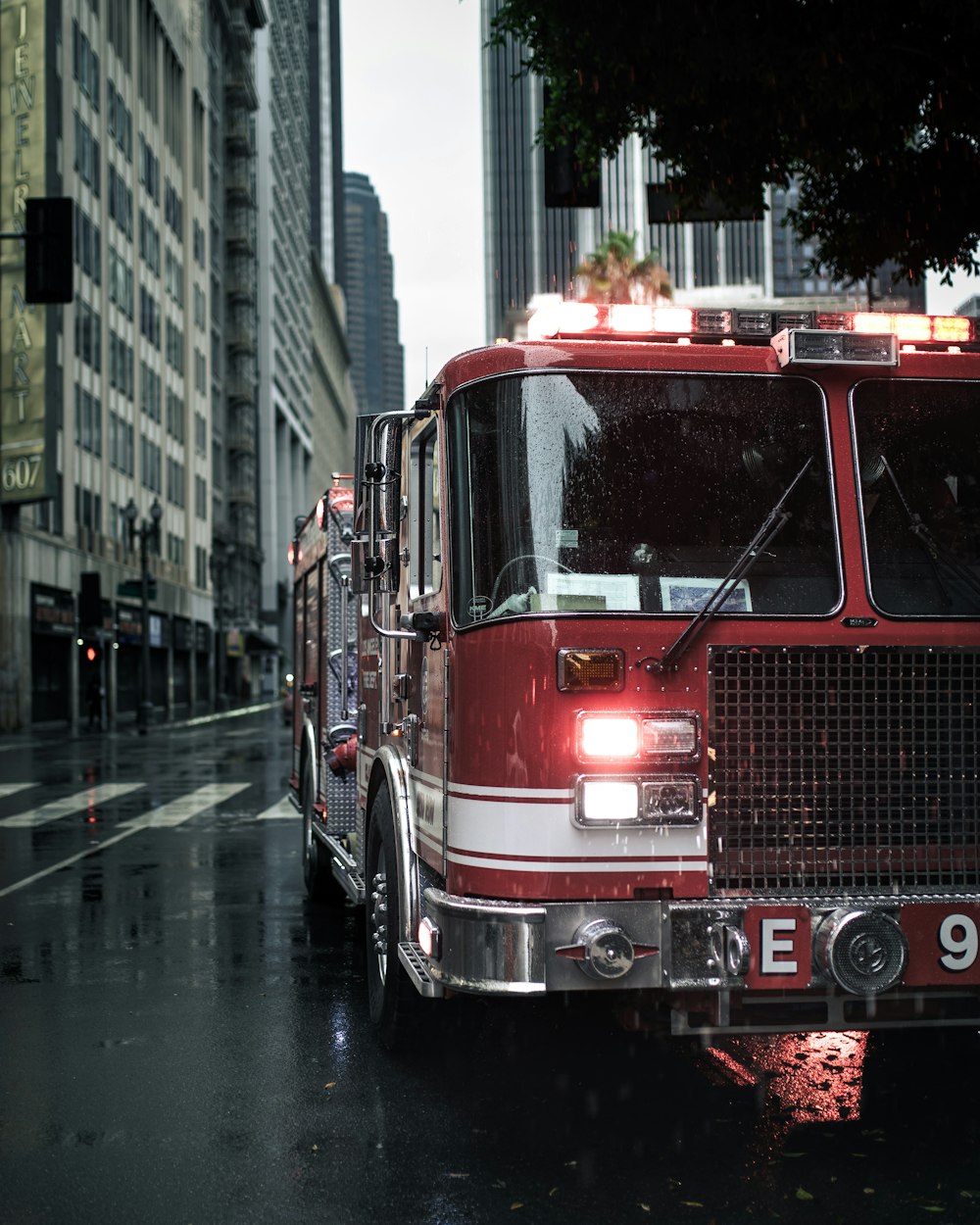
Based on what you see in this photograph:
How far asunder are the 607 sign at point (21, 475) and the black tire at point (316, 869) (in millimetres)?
28716

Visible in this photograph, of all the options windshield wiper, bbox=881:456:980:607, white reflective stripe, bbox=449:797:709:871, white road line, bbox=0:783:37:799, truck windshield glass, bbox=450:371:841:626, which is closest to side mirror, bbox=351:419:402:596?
truck windshield glass, bbox=450:371:841:626

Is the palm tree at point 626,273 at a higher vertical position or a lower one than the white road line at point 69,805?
higher

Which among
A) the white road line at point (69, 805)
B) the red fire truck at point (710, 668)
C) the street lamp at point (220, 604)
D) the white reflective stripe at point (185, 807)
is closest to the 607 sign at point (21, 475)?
the white road line at point (69, 805)

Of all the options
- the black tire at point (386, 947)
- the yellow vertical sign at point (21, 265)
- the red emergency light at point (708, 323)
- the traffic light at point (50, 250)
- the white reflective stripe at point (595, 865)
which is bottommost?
the black tire at point (386, 947)

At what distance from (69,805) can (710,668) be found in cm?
1495

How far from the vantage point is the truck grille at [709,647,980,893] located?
4812 millimetres

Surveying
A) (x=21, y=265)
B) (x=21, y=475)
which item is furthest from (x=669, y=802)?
(x=21, y=265)

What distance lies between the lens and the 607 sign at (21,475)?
122 feet

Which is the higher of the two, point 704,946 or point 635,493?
point 635,493

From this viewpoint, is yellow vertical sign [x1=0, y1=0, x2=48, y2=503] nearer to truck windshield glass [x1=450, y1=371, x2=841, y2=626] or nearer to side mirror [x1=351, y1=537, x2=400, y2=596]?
side mirror [x1=351, y1=537, x2=400, y2=596]

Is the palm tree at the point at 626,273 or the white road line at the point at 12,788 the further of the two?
the palm tree at the point at 626,273

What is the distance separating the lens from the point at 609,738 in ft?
15.6

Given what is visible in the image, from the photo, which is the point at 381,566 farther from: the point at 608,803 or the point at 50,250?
the point at 50,250

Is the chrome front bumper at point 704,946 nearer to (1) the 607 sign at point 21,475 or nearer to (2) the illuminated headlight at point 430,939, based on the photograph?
(2) the illuminated headlight at point 430,939
